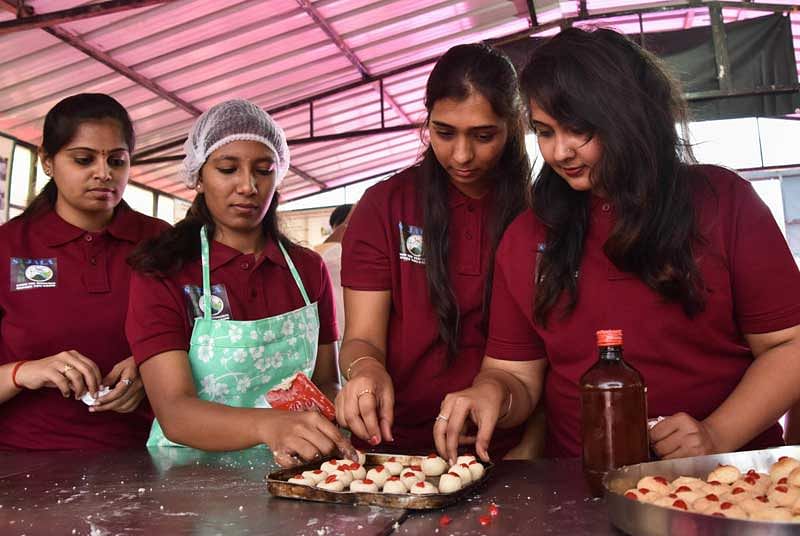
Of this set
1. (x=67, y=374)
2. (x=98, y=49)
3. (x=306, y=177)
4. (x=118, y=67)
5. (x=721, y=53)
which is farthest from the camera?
(x=306, y=177)

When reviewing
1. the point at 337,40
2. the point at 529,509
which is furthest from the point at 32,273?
the point at 337,40

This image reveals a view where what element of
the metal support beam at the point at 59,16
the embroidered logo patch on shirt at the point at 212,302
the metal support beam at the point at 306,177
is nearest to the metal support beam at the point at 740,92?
the metal support beam at the point at 59,16

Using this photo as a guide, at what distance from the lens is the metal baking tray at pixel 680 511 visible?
85 cm

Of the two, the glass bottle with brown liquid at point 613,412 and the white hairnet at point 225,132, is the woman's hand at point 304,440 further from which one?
the white hairnet at point 225,132

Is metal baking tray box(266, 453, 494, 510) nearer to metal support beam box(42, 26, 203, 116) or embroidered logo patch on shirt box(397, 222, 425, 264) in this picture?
embroidered logo patch on shirt box(397, 222, 425, 264)

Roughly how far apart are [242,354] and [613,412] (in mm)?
1209

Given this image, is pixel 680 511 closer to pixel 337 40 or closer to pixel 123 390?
pixel 123 390

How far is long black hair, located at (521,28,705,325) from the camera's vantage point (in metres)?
1.54

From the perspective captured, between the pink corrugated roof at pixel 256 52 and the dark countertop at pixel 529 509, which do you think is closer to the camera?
the dark countertop at pixel 529 509

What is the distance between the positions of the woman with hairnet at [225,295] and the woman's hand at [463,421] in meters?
0.62

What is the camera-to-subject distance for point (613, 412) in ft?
3.99

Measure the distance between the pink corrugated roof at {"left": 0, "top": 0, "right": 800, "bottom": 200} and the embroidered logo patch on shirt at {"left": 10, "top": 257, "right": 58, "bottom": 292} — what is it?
14.0ft

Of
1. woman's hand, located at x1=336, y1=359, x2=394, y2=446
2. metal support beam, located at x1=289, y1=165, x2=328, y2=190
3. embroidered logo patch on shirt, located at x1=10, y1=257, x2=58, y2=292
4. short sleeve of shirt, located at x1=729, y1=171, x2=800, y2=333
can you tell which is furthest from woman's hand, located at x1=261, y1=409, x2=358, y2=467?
metal support beam, located at x1=289, y1=165, x2=328, y2=190

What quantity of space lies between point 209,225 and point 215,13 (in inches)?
201
